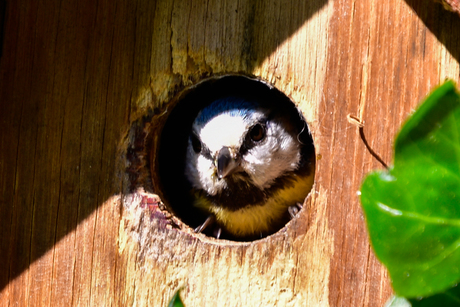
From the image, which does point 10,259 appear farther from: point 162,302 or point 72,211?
point 162,302

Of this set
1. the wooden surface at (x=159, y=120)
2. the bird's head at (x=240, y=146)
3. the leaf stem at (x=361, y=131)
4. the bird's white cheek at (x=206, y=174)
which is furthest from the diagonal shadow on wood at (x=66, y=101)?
the bird's white cheek at (x=206, y=174)

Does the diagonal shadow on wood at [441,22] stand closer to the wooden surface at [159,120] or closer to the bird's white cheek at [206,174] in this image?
the wooden surface at [159,120]

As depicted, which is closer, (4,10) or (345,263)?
(345,263)

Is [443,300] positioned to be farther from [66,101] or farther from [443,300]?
[66,101]

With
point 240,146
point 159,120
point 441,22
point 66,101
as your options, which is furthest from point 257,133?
point 441,22

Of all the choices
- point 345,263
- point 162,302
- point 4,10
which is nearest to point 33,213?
point 162,302

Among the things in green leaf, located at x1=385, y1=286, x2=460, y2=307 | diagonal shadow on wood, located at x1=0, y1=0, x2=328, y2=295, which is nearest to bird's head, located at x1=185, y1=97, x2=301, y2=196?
diagonal shadow on wood, located at x1=0, y1=0, x2=328, y2=295

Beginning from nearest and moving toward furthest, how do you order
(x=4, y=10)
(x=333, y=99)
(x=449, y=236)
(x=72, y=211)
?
(x=449, y=236) → (x=333, y=99) → (x=72, y=211) → (x=4, y=10)
